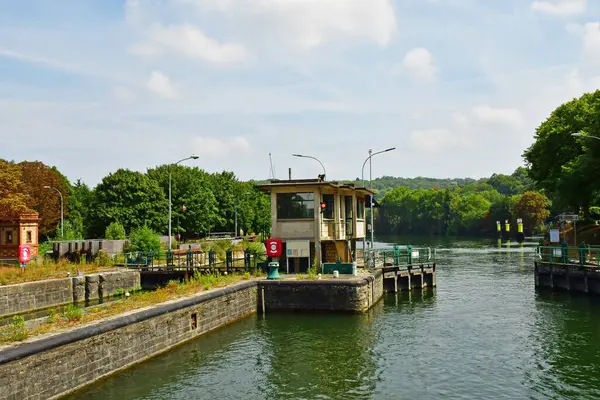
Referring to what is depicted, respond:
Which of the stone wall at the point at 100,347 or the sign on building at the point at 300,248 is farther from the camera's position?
the sign on building at the point at 300,248

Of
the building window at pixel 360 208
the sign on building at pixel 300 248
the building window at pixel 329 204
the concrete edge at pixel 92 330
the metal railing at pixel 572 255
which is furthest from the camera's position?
the building window at pixel 360 208

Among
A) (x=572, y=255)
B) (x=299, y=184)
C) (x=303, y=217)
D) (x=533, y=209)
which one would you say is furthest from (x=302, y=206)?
(x=533, y=209)

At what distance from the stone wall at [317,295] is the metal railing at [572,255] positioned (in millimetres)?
15943

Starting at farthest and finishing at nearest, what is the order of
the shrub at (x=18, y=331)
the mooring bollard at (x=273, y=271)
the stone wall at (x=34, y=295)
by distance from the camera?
the mooring bollard at (x=273, y=271) → the stone wall at (x=34, y=295) → the shrub at (x=18, y=331)

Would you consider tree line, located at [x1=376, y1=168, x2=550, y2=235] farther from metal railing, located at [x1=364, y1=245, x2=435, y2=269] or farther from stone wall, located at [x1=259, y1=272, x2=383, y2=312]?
stone wall, located at [x1=259, y1=272, x2=383, y2=312]

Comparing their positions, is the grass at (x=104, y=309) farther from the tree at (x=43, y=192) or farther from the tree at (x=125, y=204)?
→ the tree at (x=43, y=192)

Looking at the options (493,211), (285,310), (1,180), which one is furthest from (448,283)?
(493,211)

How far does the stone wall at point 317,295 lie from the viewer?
102ft

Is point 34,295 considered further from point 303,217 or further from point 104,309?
point 303,217

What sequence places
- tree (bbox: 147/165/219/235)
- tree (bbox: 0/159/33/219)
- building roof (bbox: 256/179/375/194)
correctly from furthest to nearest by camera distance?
tree (bbox: 147/165/219/235)
tree (bbox: 0/159/33/219)
building roof (bbox: 256/179/375/194)

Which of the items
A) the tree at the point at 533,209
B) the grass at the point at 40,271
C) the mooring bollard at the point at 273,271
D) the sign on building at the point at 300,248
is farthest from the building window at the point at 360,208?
the tree at the point at 533,209

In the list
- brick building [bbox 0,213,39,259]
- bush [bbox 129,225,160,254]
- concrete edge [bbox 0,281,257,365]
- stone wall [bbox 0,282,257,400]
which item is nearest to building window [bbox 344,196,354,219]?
stone wall [bbox 0,282,257,400]

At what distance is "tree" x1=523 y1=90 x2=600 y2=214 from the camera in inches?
1869

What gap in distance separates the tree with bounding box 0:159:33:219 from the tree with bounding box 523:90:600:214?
57328 millimetres
